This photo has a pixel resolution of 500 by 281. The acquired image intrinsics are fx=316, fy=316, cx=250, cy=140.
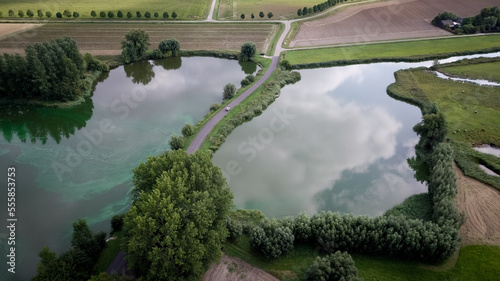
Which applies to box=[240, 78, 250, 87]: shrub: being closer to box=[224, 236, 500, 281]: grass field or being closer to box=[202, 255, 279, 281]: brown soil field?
box=[224, 236, 500, 281]: grass field

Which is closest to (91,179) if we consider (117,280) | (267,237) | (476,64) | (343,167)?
(117,280)

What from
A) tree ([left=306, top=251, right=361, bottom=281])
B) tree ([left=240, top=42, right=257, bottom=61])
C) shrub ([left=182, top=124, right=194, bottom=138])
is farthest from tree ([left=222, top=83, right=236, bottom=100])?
tree ([left=306, top=251, right=361, bottom=281])

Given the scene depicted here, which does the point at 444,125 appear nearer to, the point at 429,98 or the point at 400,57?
the point at 429,98

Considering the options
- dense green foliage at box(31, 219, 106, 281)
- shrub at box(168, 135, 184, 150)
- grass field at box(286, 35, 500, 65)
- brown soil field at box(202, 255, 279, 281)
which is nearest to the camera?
dense green foliage at box(31, 219, 106, 281)

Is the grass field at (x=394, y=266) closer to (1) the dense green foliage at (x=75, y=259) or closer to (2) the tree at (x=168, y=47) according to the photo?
(1) the dense green foliage at (x=75, y=259)

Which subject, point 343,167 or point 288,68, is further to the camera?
point 288,68

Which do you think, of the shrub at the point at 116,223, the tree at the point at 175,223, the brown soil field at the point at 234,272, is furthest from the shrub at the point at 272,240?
the shrub at the point at 116,223
